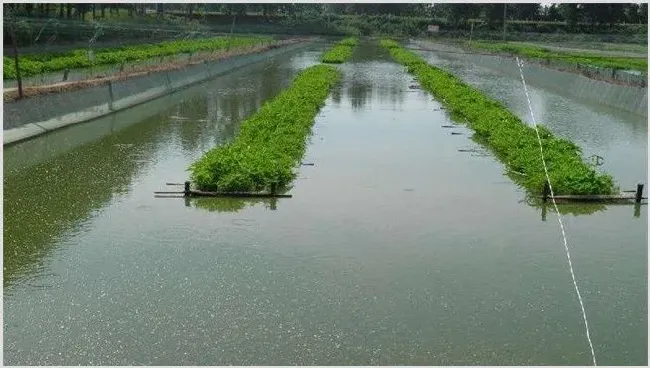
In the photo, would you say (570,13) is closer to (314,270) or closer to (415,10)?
(415,10)

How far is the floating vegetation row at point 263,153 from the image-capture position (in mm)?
15188

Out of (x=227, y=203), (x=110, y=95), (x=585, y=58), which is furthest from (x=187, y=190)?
(x=585, y=58)

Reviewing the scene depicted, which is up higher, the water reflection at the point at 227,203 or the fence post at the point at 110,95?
the fence post at the point at 110,95

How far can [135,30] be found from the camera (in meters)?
65.1

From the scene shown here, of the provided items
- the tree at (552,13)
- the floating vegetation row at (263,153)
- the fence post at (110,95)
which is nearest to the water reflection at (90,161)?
the fence post at (110,95)

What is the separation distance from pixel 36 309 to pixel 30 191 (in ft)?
22.2

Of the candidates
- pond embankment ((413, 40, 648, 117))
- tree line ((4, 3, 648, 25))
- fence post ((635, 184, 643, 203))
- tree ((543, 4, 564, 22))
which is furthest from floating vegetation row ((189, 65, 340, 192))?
tree ((543, 4, 564, 22))

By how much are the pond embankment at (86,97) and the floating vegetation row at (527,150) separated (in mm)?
13082

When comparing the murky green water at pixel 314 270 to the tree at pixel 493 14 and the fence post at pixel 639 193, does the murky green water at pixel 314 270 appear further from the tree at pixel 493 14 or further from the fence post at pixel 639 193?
the tree at pixel 493 14

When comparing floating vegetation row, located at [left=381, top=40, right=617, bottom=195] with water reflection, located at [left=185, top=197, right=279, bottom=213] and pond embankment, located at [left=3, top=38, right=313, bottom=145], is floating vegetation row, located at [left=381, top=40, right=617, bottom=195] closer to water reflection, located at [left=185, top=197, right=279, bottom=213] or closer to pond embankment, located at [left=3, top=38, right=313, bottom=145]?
water reflection, located at [left=185, top=197, right=279, bottom=213]

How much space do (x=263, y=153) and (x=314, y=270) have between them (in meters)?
6.73

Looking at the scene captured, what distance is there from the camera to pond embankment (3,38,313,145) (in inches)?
843

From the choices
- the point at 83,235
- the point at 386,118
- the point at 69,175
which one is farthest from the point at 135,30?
the point at 83,235

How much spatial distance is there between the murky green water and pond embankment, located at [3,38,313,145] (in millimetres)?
2425
